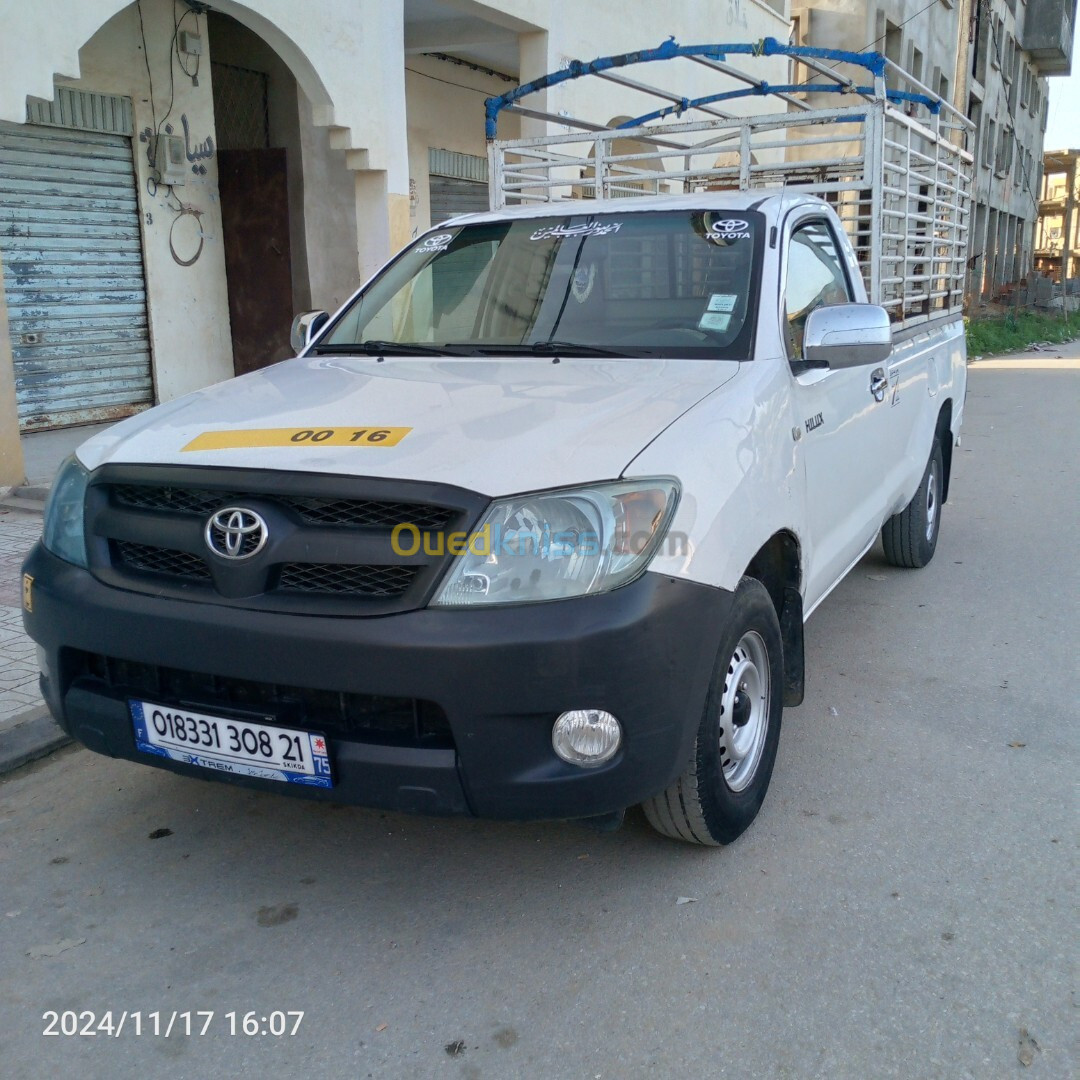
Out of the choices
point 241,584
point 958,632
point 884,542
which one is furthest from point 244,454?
point 884,542

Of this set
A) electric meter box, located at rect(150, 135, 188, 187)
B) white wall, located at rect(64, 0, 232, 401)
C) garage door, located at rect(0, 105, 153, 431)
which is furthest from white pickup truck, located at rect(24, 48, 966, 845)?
electric meter box, located at rect(150, 135, 188, 187)

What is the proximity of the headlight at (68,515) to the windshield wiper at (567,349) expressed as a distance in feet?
4.68

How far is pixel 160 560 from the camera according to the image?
9.01ft

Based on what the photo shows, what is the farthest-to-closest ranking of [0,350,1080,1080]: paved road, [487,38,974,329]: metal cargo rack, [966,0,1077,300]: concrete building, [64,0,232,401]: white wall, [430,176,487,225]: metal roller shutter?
1. [966,0,1077,300]: concrete building
2. [430,176,487,225]: metal roller shutter
3. [64,0,232,401]: white wall
4. [487,38,974,329]: metal cargo rack
5. [0,350,1080,1080]: paved road

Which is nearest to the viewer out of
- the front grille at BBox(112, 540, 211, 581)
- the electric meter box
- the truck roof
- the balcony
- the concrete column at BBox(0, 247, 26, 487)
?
the front grille at BBox(112, 540, 211, 581)

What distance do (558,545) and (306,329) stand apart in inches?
88.2

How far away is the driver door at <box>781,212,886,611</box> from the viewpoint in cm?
349

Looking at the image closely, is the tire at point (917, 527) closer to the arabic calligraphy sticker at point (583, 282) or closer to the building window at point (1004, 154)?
the arabic calligraphy sticker at point (583, 282)

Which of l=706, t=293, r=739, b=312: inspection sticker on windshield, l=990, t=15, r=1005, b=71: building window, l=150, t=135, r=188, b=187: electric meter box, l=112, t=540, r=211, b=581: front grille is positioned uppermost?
l=990, t=15, r=1005, b=71: building window

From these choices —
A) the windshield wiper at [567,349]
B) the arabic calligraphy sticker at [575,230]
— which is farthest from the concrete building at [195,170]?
the windshield wiper at [567,349]

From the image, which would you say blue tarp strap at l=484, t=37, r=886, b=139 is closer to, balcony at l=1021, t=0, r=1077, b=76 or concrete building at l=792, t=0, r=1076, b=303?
concrete building at l=792, t=0, r=1076, b=303

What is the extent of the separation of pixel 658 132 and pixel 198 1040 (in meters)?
5.53

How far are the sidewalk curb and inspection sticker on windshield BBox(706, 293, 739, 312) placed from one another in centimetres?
256

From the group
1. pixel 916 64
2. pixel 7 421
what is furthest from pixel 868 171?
pixel 916 64
